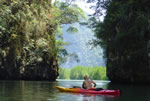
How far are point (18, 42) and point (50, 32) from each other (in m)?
16.4

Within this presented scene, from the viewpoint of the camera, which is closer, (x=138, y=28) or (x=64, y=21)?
(x=138, y=28)

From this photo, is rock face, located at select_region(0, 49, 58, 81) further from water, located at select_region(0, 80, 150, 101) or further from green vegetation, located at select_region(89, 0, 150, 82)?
water, located at select_region(0, 80, 150, 101)

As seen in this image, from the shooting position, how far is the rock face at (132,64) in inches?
1003

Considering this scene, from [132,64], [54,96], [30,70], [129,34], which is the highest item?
[129,34]

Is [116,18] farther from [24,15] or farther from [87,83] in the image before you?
[87,83]

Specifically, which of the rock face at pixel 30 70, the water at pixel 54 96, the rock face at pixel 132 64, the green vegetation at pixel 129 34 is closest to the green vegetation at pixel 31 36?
the rock face at pixel 30 70

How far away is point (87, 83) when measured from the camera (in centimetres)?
1731

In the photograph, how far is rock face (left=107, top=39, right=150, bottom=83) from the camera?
25469 mm

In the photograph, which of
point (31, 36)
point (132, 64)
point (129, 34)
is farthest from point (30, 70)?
point (129, 34)

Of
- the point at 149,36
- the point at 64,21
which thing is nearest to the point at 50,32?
the point at 64,21

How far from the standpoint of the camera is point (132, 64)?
95.1ft

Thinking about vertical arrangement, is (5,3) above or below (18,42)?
above

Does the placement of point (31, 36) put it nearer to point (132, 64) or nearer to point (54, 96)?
point (132, 64)

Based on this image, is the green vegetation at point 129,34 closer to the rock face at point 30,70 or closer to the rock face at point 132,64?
the rock face at point 132,64
